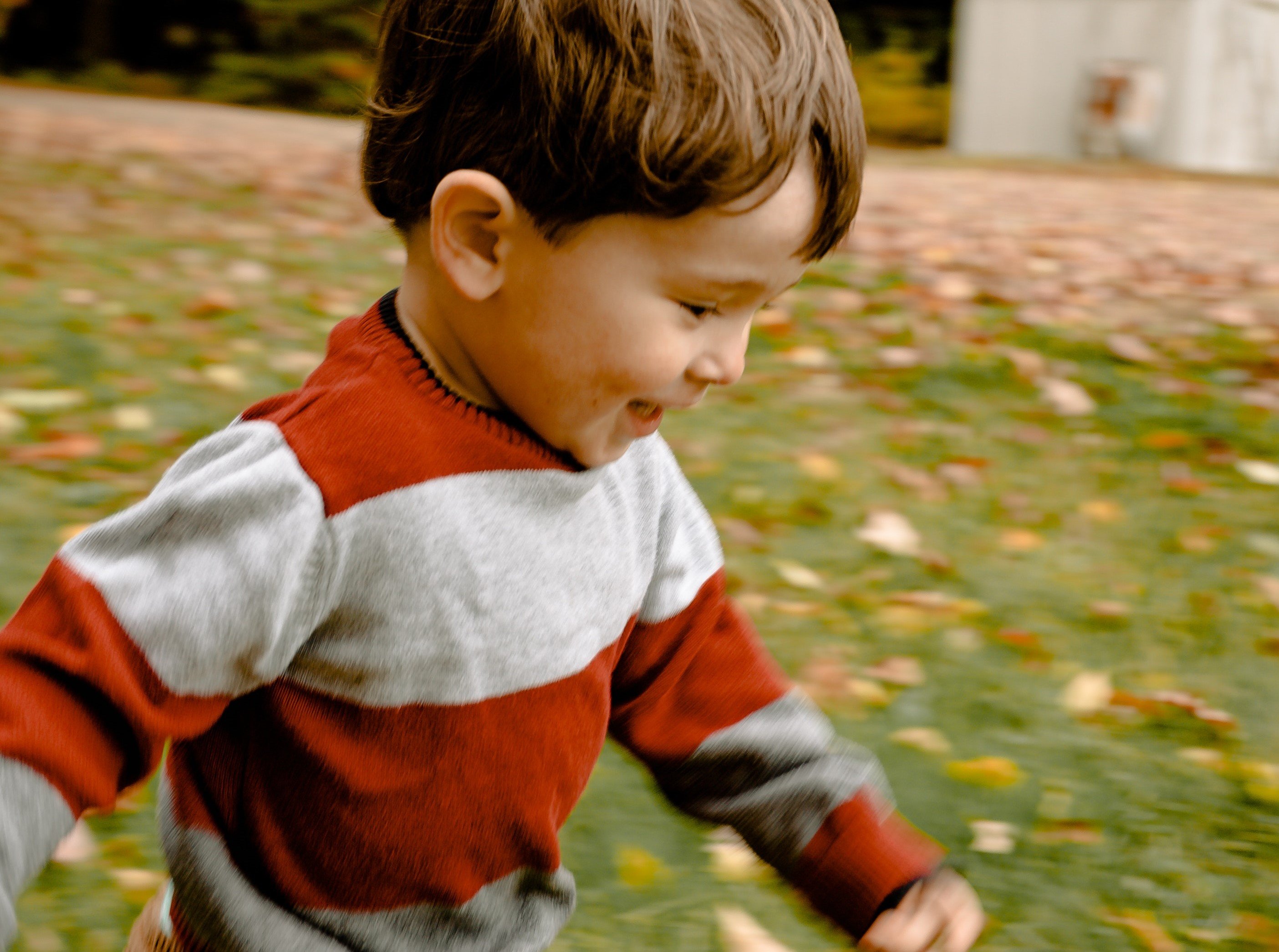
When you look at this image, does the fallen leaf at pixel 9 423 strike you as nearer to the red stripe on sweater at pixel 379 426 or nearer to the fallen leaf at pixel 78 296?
the fallen leaf at pixel 78 296

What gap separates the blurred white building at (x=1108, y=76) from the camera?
12000mm

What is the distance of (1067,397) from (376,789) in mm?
3894

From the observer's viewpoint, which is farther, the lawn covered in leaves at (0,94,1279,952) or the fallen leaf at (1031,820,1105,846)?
the fallen leaf at (1031,820,1105,846)

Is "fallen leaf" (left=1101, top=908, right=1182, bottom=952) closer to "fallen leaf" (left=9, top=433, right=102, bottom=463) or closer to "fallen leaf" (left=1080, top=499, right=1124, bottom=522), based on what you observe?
"fallen leaf" (left=1080, top=499, right=1124, bottom=522)

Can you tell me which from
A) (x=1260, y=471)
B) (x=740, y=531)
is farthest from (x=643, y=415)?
(x=1260, y=471)

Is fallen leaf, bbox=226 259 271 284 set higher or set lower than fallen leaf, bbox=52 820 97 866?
higher

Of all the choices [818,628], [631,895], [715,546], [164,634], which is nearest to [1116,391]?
[818,628]

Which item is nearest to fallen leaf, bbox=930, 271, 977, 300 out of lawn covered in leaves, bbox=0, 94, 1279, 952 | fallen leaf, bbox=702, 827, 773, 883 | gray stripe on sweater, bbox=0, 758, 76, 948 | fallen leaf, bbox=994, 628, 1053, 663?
lawn covered in leaves, bbox=0, 94, 1279, 952

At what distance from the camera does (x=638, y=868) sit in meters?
2.54

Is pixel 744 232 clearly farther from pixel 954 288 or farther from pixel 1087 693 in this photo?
pixel 954 288

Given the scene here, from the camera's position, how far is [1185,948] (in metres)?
2.48

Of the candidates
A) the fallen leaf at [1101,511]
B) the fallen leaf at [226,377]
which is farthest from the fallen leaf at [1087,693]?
the fallen leaf at [226,377]

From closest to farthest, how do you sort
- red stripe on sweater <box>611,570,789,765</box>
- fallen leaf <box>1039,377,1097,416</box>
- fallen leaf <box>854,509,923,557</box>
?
red stripe on sweater <box>611,570,789,765</box> → fallen leaf <box>854,509,923,557</box> → fallen leaf <box>1039,377,1097,416</box>

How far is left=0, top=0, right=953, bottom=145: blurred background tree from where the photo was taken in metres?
12.5
